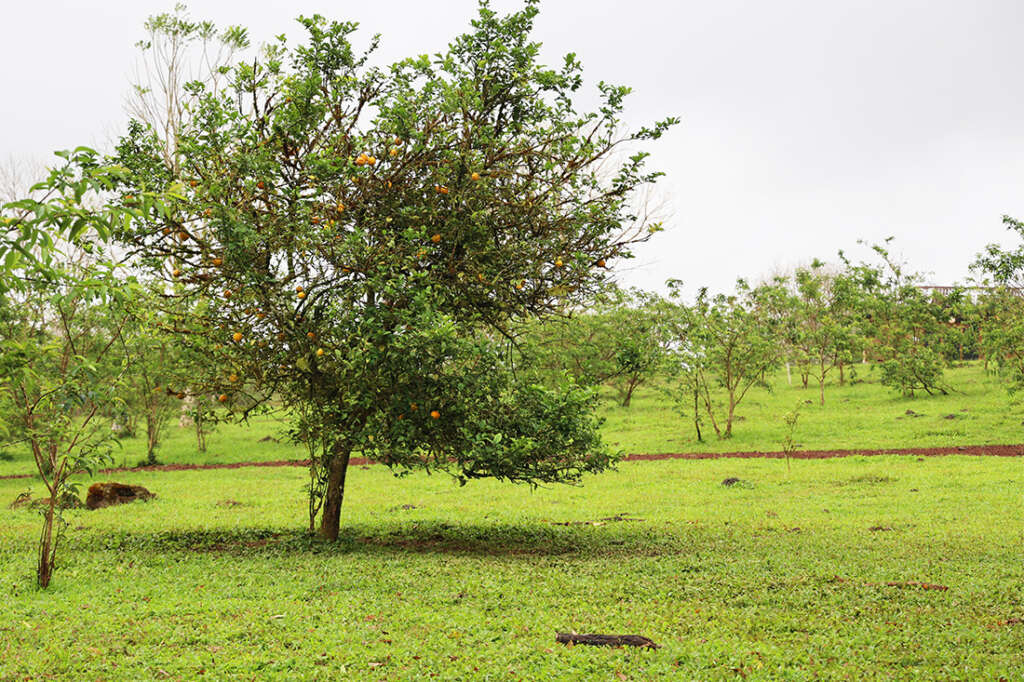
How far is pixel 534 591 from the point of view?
9.32m

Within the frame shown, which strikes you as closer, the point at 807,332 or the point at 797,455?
the point at 797,455

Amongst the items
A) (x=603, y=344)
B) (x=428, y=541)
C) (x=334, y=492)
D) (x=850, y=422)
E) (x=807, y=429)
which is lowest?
(x=428, y=541)

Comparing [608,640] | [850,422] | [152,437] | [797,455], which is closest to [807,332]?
[850,422]

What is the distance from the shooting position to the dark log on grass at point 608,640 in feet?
23.8

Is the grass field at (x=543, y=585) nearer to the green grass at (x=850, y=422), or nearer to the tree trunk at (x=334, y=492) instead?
the tree trunk at (x=334, y=492)

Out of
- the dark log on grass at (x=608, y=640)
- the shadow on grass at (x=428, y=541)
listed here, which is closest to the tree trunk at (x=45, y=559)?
the shadow on grass at (x=428, y=541)

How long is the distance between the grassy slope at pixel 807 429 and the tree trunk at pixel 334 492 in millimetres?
15233

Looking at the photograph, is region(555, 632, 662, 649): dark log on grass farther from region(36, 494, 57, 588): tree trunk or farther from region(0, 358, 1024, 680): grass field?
region(36, 494, 57, 588): tree trunk

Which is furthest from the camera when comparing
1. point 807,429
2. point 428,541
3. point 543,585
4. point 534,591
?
point 807,429

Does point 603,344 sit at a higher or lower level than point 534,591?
higher

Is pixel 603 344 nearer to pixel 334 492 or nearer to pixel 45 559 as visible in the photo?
pixel 334 492

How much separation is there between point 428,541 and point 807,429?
21.0 meters

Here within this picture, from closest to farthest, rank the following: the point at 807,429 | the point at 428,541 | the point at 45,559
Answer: the point at 45,559, the point at 428,541, the point at 807,429

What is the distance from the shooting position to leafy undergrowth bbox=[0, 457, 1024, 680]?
22.6ft
